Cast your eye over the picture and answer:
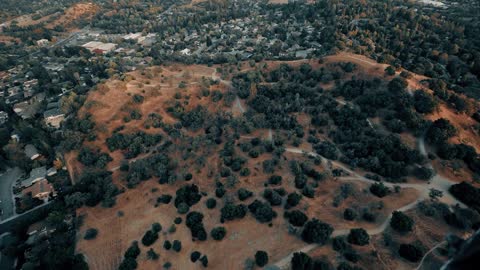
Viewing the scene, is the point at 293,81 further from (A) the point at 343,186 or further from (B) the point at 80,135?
(B) the point at 80,135

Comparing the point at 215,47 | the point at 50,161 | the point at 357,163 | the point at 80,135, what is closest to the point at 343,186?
the point at 357,163

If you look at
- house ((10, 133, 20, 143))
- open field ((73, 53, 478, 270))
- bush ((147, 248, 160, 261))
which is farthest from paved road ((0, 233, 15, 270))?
house ((10, 133, 20, 143))

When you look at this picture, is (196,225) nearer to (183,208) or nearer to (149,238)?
(183,208)

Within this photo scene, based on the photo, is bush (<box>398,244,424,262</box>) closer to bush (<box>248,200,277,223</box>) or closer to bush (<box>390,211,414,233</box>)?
bush (<box>390,211,414,233</box>)

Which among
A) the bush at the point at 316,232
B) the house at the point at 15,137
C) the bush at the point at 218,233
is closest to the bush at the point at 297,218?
the bush at the point at 316,232

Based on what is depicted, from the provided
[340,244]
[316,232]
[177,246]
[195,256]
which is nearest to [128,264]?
[177,246]
